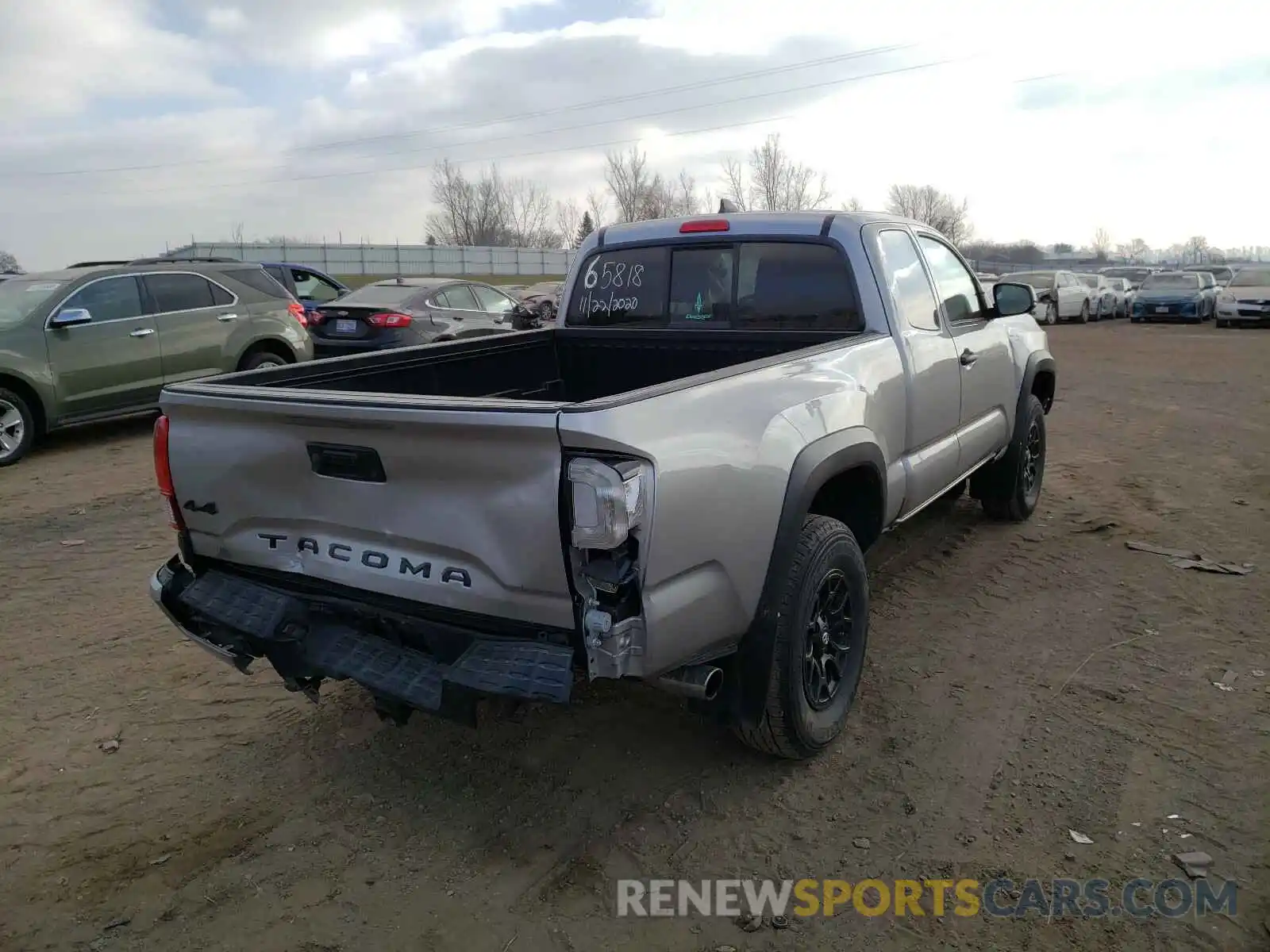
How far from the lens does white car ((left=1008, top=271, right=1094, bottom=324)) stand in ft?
89.3

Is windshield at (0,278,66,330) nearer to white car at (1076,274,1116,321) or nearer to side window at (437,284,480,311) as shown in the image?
side window at (437,284,480,311)

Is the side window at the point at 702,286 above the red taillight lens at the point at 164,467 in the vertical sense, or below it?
above

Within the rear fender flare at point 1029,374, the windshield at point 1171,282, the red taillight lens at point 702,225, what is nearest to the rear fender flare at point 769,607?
the red taillight lens at point 702,225

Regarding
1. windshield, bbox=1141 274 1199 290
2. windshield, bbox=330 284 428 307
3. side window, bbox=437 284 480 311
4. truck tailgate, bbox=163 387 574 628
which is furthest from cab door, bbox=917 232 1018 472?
windshield, bbox=1141 274 1199 290

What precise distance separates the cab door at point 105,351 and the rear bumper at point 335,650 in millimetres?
6162

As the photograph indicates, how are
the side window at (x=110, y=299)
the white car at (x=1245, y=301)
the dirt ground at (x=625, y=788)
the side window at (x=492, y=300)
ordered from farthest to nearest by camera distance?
the white car at (x=1245, y=301) → the side window at (x=492, y=300) → the side window at (x=110, y=299) → the dirt ground at (x=625, y=788)

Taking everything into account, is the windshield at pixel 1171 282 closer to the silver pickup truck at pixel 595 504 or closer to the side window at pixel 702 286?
the silver pickup truck at pixel 595 504

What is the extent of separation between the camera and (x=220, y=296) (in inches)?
397

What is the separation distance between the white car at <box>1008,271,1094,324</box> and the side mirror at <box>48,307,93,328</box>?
77.7 feet

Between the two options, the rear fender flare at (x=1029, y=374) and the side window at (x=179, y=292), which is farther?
the side window at (x=179, y=292)

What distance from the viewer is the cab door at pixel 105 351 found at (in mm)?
8758

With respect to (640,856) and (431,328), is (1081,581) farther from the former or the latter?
(431,328)

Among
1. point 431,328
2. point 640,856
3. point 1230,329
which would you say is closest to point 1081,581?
point 640,856

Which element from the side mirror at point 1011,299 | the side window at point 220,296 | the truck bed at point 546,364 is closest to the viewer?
the truck bed at point 546,364
